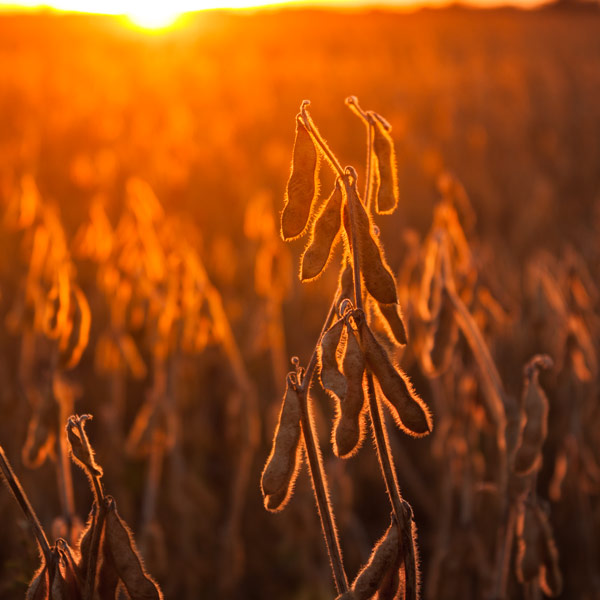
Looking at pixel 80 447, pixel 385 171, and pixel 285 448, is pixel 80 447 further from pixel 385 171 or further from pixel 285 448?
pixel 385 171

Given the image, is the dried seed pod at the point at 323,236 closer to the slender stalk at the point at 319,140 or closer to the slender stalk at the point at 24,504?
the slender stalk at the point at 319,140

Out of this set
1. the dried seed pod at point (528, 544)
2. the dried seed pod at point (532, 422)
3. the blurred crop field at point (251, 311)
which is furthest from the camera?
the blurred crop field at point (251, 311)

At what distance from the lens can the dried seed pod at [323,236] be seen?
0.91 metres

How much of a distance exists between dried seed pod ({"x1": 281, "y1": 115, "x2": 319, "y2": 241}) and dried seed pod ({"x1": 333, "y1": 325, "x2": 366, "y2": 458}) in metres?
0.16

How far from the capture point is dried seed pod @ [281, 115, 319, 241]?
94 centimetres

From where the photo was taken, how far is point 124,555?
99 centimetres

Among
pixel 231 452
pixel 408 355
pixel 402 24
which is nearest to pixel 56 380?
pixel 408 355

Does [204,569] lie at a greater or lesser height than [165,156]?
lesser

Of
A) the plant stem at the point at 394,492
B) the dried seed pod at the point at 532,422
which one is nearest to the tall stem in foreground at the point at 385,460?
the plant stem at the point at 394,492

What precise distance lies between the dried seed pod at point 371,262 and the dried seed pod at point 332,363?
0.20 feet

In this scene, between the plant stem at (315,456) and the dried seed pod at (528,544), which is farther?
the dried seed pod at (528,544)

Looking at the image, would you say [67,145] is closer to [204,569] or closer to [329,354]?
[204,569]

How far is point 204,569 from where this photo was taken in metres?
2.36

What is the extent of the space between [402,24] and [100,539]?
76.3 ft
